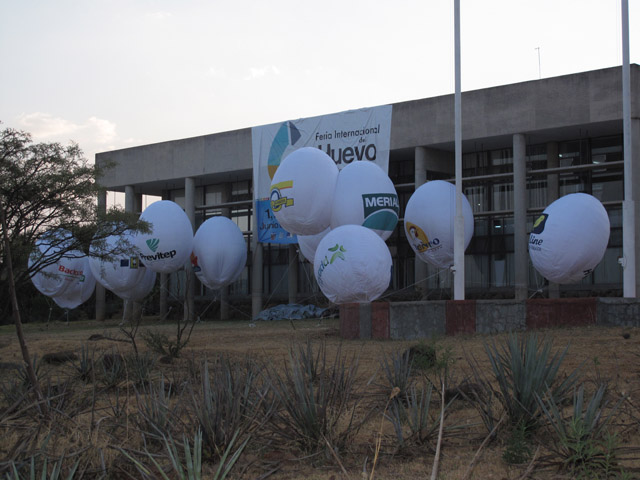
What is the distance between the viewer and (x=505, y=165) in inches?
1352

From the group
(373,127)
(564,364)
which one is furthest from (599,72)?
(564,364)

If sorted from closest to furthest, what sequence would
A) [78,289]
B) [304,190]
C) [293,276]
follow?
1. [304,190]
2. [78,289]
3. [293,276]

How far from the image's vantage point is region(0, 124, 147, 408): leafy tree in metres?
19.3

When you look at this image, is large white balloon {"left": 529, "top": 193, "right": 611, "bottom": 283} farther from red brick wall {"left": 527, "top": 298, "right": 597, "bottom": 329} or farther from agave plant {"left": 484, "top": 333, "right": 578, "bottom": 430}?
agave plant {"left": 484, "top": 333, "right": 578, "bottom": 430}

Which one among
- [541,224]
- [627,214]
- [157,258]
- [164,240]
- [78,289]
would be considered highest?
[627,214]

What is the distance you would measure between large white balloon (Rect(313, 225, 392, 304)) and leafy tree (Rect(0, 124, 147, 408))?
7126 millimetres

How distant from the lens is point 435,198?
25141 millimetres

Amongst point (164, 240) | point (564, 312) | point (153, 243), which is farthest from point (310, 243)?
point (564, 312)

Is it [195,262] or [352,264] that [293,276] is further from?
[352,264]

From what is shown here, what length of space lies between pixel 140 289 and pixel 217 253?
4402 mm

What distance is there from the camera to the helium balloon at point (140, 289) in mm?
32719

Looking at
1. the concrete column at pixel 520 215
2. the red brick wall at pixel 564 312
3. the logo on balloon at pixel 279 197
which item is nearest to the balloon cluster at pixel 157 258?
the logo on balloon at pixel 279 197

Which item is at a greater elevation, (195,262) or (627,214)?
(627,214)

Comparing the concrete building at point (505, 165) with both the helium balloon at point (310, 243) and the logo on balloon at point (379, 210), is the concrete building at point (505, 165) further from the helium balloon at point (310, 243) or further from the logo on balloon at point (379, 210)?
the logo on balloon at point (379, 210)
